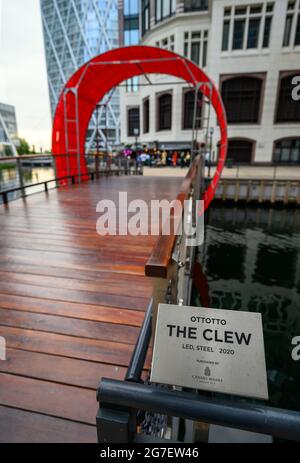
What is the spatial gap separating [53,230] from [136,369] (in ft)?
12.0

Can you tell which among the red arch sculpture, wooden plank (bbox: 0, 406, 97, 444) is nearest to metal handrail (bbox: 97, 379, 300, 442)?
wooden plank (bbox: 0, 406, 97, 444)

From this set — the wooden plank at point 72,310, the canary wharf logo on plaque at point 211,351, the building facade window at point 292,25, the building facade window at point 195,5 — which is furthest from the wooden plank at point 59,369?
the building facade window at point 195,5

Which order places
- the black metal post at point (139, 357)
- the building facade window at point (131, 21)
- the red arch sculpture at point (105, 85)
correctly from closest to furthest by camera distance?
the black metal post at point (139, 357), the red arch sculpture at point (105, 85), the building facade window at point (131, 21)

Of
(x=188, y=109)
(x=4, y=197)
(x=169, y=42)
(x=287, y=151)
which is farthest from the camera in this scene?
(x=188, y=109)

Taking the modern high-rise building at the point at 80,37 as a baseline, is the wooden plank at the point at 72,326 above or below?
below

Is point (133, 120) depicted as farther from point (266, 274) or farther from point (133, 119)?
point (266, 274)

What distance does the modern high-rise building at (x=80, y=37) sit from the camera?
187 feet

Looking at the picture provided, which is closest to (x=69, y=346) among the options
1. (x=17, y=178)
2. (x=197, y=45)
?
(x=17, y=178)

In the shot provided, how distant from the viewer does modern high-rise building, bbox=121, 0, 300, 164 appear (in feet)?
72.8

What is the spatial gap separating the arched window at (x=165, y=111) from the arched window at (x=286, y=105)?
394 inches

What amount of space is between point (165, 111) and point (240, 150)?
28.7 feet

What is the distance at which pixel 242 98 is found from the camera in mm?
24359

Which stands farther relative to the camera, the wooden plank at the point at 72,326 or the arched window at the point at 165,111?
the arched window at the point at 165,111

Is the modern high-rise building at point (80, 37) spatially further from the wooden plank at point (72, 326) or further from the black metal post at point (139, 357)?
the black metal post at point (139, 357)
